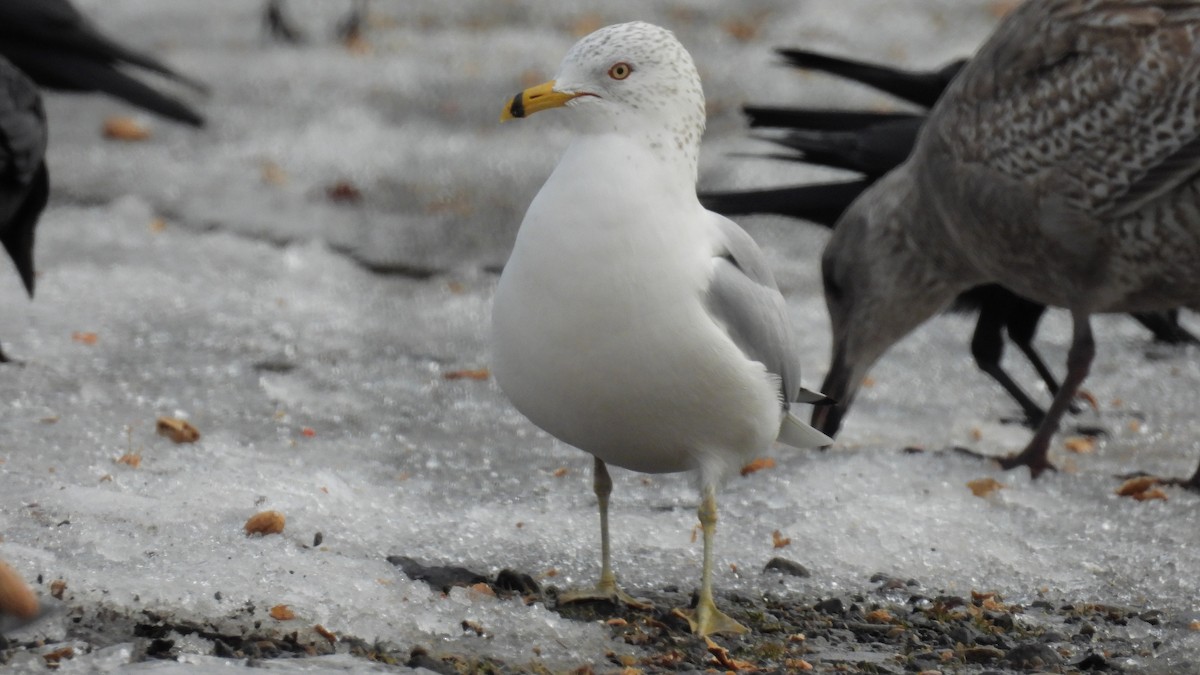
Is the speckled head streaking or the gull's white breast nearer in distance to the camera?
the gull's white breast

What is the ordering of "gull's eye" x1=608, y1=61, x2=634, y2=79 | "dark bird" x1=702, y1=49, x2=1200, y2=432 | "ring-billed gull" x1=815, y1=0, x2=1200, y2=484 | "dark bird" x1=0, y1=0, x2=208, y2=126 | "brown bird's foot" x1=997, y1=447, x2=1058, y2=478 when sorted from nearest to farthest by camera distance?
"gull's eye" x1=608, y1=61, x2=634, y2=79 < "ring-billed gull" x1=815, y1=0, x2=1200, y2=484 < "brown bird's foot" x1=997, y1=447, x2=1058, y2=478 < "dark bird" x1=702, y1=49, x2=1200, y2=432 < "dark bird" x1=0, y1=0, x2=208, y2=126

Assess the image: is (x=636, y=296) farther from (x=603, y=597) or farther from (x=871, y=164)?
(x=871, y=164)

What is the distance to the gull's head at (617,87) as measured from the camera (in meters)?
3.11

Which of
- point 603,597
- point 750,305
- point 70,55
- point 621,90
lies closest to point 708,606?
point 603,597

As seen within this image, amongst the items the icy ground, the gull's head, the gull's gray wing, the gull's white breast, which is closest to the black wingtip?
the gull's head

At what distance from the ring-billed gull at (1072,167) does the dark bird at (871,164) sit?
1.90 ft

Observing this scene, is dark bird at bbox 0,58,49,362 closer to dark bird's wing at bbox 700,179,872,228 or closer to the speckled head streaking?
dark bird's wing at bbox 700,179,872,228

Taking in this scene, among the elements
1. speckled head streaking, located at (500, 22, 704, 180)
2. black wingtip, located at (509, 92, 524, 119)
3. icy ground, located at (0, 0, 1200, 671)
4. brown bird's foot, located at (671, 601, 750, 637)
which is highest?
speckled head streaking, located at (500, 22, 704, 180)

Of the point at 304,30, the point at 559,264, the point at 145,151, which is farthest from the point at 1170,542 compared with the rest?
the point at 304,30

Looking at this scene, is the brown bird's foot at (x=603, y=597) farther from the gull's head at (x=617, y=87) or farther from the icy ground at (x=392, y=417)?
the gull's head at (x=617, y=87)

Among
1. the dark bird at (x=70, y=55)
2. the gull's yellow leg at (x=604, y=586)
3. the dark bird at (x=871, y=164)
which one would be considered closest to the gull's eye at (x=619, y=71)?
the gull's yellow leg at (x=604, y=586)

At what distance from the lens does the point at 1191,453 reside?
5.08m

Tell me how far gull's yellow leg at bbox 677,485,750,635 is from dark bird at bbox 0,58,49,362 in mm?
2995

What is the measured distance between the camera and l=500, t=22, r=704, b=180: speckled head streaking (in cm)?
311
